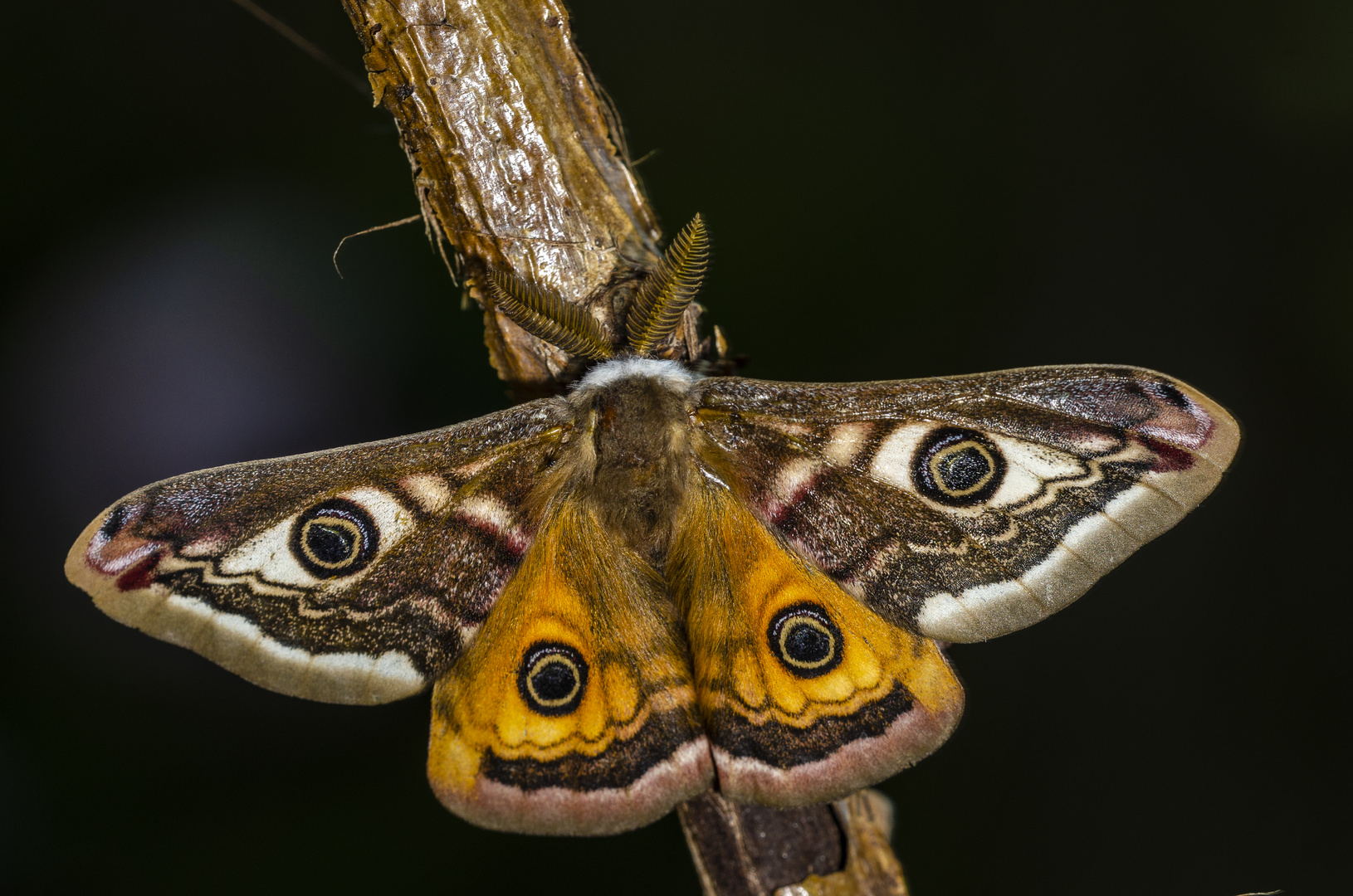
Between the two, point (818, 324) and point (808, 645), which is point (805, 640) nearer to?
point (808, 645)

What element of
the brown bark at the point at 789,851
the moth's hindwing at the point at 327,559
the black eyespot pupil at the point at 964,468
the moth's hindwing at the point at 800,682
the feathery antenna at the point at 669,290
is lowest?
the brown bark at the point at 789,851

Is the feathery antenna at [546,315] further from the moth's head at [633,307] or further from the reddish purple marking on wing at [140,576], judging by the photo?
the reddish purple marking on wing at [140,576]

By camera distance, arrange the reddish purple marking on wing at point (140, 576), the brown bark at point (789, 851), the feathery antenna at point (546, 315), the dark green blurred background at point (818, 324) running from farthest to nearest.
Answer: the dark green blurred background at point (818, 324)
the brown bark at point (789, 851)
the feathery antenna at point (546, 315)
the reddish purple marking on wing at point (140, 576)

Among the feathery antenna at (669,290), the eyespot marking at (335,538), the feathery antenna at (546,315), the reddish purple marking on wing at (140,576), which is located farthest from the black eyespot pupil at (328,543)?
the feathery antenna at (669,290)

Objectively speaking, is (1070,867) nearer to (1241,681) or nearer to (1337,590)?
(1241,681)

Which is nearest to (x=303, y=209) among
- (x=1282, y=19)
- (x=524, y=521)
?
(x=524, y=521)

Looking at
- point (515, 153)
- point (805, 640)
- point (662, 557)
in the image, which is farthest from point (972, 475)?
point (515, 153)

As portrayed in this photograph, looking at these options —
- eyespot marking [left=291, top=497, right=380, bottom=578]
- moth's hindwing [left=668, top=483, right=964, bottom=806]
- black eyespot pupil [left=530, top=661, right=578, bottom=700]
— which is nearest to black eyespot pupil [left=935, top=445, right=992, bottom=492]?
moth's hindwing [left=668, top=483, right=964, bottom=806]
